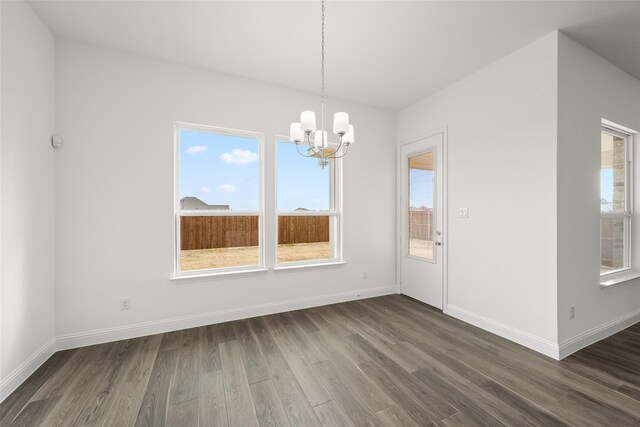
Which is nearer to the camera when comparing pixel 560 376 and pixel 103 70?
pixel 560 376

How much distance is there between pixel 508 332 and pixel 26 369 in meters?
4.19

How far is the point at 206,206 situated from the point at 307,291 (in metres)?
1.68

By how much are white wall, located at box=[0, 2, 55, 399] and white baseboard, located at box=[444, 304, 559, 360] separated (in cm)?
407

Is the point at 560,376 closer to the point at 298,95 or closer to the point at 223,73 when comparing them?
the point at 298,95

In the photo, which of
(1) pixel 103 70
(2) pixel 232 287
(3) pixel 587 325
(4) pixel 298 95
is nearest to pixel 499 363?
(3) pixel 587 325

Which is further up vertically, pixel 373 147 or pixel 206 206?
pixel 373 147

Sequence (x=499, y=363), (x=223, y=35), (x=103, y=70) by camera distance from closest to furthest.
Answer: (x=499, y=363)
(x=223, y=35)
(x=103, y=70)

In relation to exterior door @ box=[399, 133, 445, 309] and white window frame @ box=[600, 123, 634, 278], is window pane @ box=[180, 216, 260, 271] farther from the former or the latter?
white window frame @ box=[600, 123, 634, 278]

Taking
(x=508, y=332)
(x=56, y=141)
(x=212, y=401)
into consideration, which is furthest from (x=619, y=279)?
(x=56, y=141)

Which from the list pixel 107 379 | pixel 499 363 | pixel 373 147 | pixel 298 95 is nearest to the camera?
pixel 107 379

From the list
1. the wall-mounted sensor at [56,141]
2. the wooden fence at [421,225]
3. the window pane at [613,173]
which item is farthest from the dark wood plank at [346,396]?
the window pane at [613,173]

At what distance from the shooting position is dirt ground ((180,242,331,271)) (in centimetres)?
308

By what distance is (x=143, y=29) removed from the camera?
2.39 m

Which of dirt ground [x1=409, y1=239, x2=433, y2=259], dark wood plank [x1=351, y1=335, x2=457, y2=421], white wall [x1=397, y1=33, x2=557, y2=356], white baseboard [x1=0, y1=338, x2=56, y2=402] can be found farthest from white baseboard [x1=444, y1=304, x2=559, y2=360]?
white baseboard [x1=0, y1=338, x2=56, y2=402]
